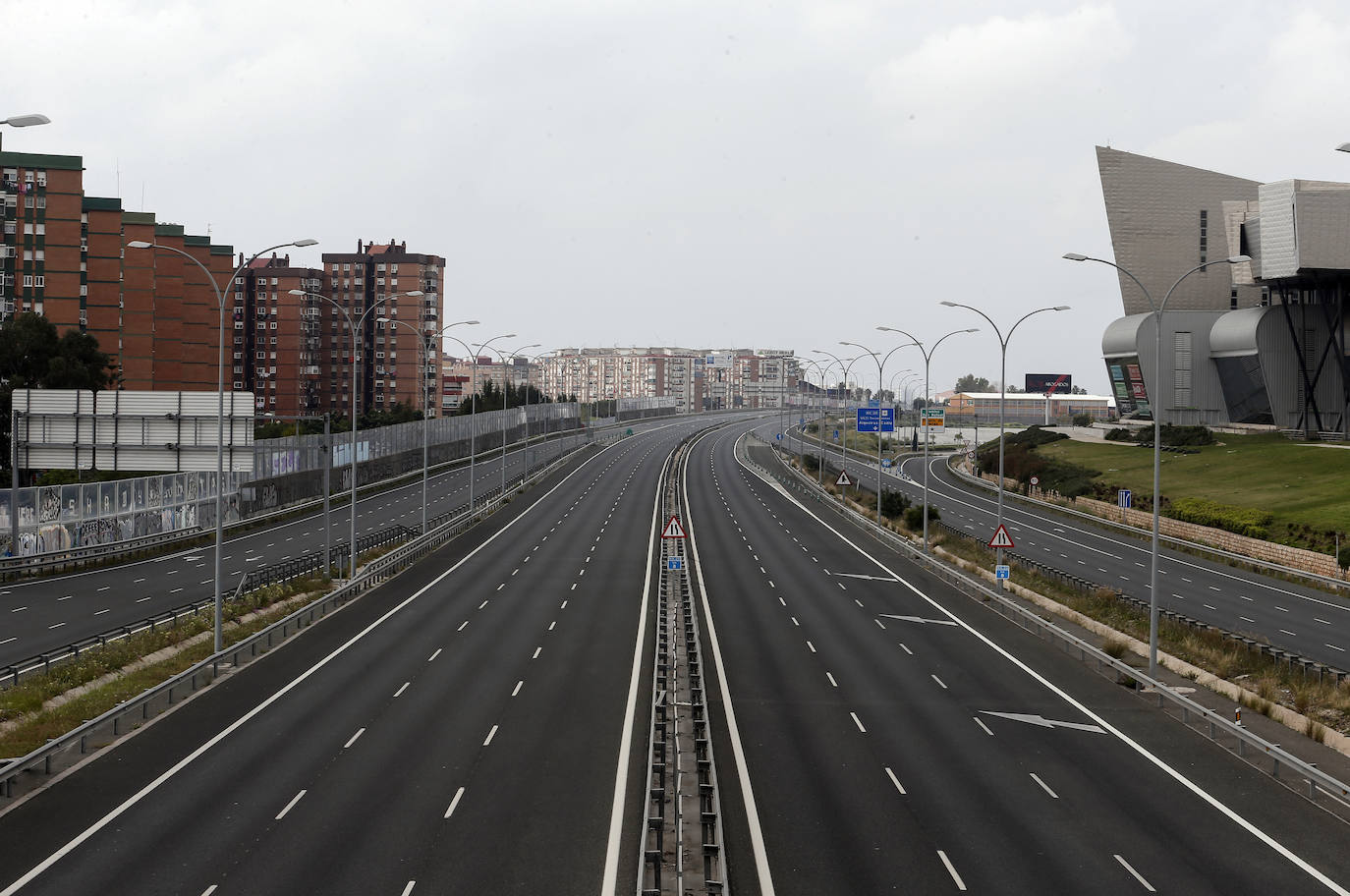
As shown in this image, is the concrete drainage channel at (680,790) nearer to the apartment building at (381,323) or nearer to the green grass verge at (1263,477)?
the green grass verge at (1263,477)

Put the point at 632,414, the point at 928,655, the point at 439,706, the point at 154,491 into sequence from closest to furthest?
the point at 439,706, the point at 928,655, the point at 154,491, the point at 632,414

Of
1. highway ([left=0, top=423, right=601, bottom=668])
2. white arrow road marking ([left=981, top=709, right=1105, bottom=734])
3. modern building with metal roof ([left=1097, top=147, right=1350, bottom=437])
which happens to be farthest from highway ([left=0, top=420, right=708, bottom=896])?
modern building with metal roof ([left=1097, top=147, right=1350, bottom=437])

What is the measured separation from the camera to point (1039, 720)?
77.3 feet

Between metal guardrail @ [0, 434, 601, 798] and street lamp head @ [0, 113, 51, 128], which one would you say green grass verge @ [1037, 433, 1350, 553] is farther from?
street lamp head @ [0, 113, 51, 128]

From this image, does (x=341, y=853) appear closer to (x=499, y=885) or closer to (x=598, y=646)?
(x=499, y=885)

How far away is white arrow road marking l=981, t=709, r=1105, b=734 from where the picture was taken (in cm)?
2306

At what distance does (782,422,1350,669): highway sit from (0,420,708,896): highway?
20.7 meters

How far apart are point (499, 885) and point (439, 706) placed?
33.3 feet

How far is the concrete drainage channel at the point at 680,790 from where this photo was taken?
1427 cm

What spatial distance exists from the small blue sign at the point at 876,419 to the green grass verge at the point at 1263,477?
1625 cm

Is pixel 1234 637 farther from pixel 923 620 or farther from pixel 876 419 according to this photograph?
pixel 876 419

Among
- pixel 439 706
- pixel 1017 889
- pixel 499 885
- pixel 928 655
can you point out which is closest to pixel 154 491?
pixel 439 706

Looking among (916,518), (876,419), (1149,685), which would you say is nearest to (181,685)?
(1149,685)

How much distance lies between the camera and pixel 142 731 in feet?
73.3
